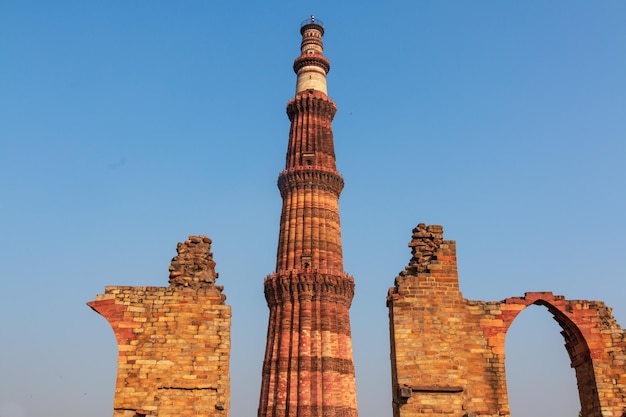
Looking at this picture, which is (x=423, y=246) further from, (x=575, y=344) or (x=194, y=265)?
(x=194, y=265)

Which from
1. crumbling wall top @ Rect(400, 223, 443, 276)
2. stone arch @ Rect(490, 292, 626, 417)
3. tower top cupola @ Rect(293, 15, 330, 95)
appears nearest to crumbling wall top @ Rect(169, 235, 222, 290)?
crumbling wall top @ Rect(400, 223, 443, 276)

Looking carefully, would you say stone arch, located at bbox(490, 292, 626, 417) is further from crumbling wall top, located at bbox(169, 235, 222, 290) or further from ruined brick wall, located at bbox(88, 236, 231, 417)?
crumbling wall top, located at bbox(169, 235, 222, 290)

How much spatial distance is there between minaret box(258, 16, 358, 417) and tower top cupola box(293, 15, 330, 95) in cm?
7

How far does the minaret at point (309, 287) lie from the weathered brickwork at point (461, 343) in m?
12.9

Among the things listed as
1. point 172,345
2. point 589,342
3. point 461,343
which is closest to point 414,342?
point 461,343

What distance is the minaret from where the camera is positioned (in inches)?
949

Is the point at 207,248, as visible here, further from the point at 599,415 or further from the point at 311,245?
the point at 311,245

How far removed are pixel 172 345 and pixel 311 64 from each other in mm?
22092

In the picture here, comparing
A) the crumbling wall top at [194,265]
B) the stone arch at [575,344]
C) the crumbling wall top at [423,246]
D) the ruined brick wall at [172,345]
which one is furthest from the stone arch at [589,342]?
the crumbling wall top at [194,265]

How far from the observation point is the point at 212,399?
1078 cm

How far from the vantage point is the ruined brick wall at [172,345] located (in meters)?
10.8

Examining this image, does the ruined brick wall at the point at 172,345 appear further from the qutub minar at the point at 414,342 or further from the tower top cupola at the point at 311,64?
the tower top cupola at the point at 311,64

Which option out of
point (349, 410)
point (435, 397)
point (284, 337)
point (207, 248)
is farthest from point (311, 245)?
point (435, 397)

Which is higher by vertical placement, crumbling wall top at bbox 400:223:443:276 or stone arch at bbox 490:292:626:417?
crumbling wall top at bbox 400:223:443:276
